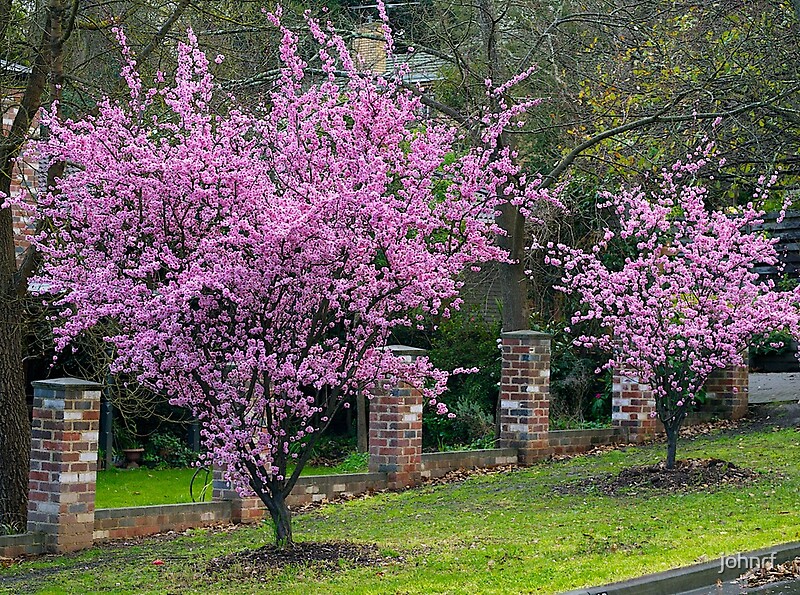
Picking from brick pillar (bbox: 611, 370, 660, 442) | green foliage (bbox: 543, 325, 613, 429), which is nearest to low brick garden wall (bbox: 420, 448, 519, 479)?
brick pillar (bbox: 611, 370, 660, 442)

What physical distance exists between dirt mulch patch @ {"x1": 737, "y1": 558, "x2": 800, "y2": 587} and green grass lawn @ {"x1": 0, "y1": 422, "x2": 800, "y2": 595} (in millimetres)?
338

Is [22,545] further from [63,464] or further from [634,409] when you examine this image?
[634,409]

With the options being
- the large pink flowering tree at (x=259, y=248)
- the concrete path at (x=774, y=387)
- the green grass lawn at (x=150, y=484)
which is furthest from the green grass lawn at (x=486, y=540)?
the concrete path at (x=774, y=387)

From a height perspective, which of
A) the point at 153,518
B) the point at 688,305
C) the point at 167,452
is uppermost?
the point at 688,305

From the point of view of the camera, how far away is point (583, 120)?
15.1m

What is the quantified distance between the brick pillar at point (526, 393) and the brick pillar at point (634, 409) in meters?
1.75

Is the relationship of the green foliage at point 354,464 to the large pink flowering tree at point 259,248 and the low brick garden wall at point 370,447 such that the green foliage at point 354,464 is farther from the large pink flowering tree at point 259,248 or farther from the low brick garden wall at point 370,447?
the large pink flowering tree at point 259,248

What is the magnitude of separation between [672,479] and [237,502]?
463cm

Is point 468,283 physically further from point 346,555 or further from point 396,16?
point 346,555

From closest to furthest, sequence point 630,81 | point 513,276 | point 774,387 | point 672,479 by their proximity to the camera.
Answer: point 672,479, point 630,81, point 513,276, point 774,387

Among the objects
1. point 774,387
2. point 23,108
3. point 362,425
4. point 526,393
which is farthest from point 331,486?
point 774,387

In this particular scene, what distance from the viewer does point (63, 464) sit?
388 inches

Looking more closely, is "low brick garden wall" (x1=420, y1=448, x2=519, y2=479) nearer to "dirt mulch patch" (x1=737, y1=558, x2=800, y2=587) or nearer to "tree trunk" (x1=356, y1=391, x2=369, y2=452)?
"tree trunk" (x1=356, y1=391, x2=369, y2=452)

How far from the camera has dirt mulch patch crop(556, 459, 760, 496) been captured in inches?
458
